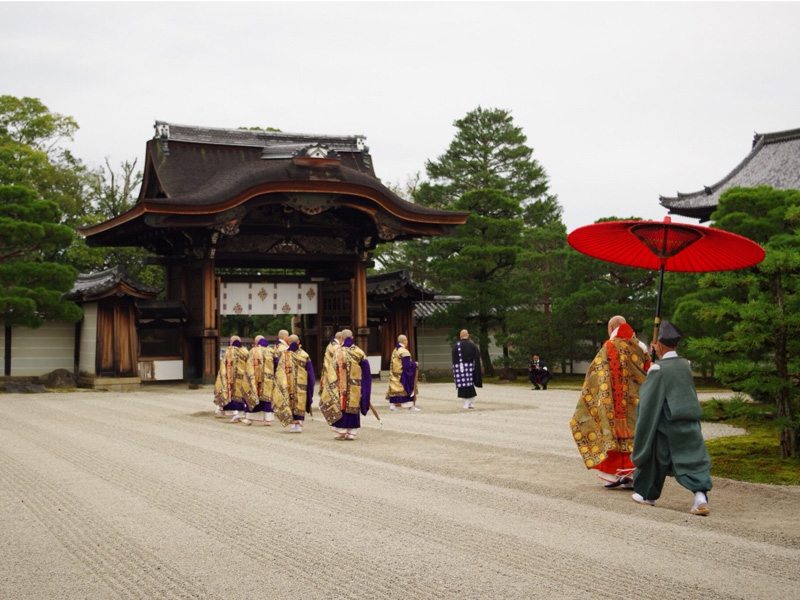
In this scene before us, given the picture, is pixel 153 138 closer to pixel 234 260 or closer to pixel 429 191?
pixel 234 260

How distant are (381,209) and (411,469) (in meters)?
15.7

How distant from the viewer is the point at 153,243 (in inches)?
1054

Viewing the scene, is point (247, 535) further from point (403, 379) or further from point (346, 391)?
point (403, 379)

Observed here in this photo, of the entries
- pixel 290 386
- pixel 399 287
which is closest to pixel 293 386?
pixel 290 386

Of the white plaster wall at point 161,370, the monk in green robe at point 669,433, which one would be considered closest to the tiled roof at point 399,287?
the white plaster wall at point 161,370

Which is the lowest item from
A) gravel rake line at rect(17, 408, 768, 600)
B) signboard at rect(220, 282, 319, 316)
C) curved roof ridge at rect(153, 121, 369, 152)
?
gravel rake line at rect(17, 408, 768, 600)

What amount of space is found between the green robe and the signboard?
61.6 feet

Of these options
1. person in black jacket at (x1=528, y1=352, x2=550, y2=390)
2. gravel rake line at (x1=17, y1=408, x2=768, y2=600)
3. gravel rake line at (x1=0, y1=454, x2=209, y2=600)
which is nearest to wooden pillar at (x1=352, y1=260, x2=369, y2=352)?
person in black jacket at (x1=528, y1=352, x2=550, y2=390)

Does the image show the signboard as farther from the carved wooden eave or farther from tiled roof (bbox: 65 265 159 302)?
tiled roof (bbox: 65 265 159 302)

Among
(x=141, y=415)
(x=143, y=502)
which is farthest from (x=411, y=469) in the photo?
(x=141, y=415)

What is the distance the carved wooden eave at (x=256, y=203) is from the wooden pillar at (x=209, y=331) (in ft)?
2.58

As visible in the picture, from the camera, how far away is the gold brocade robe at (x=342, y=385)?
12508 mm

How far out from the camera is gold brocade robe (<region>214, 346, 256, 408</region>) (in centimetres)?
1542

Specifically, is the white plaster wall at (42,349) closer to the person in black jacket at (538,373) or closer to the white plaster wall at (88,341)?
the white plaster wall at (88,341)
